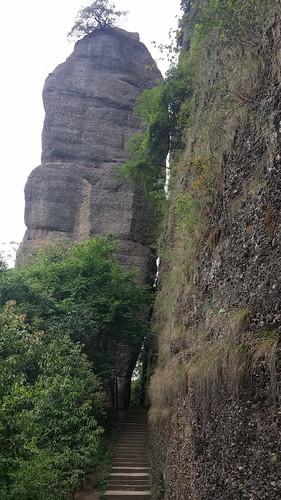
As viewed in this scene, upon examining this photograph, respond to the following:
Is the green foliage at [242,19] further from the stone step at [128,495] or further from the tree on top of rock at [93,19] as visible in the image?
the tree on top of rock at [93,19]

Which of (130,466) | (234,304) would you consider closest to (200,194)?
(234,304)

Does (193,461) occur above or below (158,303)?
below

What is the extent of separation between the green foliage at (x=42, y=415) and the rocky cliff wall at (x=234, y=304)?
70.9 inches

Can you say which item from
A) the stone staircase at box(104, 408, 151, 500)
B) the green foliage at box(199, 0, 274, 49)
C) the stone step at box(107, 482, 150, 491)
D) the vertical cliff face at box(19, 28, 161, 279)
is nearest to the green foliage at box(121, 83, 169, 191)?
the vertical cliff face at box(19, 28, 161, 279)

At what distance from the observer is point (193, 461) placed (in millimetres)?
6371

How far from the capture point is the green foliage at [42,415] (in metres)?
5.89

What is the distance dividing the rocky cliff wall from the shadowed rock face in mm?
14010

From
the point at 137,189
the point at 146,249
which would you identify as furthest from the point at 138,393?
the point at 137,189

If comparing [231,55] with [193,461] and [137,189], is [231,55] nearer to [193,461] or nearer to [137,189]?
[193,461]

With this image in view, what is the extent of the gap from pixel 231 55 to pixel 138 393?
19.3 m

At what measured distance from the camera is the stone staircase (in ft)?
34.9

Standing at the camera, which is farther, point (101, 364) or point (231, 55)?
point (101, 364)

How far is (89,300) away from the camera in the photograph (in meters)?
15.4

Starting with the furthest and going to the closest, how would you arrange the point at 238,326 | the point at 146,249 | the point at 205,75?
the point at 146,249 → the point at 205,75 → the point at 238,326
